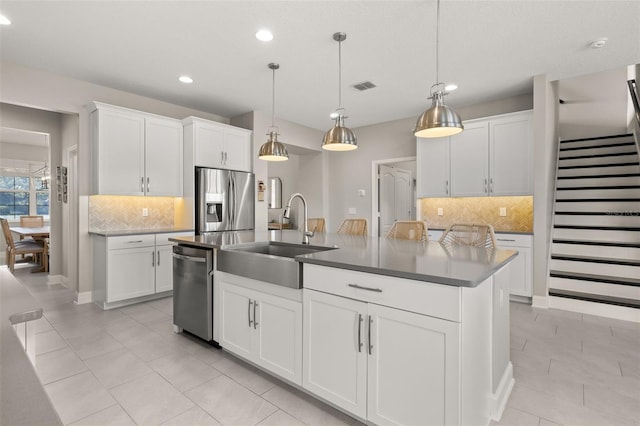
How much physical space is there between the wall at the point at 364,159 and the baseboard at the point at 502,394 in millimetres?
4081

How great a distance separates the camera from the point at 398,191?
280 inches

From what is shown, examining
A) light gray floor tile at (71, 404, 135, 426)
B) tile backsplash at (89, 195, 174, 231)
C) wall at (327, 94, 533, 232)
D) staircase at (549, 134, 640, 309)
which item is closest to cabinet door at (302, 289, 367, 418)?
light gray floor tile at (71, 404, 135, 426)

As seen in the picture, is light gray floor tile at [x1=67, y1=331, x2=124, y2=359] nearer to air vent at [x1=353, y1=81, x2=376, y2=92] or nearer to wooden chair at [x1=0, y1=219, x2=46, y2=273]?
air vent at [x1=353, y1=81, x2=376, y2=92]

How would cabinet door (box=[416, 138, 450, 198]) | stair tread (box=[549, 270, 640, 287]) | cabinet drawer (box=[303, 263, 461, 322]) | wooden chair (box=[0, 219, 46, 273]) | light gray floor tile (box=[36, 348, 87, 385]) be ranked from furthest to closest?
wooden chair (box=[0, 219, 46, 273]), cabinet door (box=[416, 138, 450, 198]), stair tread (box=[549, 270, 640, 287]), light gray floor tile (box=[36, 348, 87, 385]), cabinet drawer (box=[303, 263, 461, 322])

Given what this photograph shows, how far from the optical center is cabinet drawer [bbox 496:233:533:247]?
4.09 m

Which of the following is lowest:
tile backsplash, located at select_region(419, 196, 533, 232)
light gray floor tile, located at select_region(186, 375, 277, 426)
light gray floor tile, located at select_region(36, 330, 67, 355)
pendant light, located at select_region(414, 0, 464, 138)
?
light gray floor tile, located at select_region(186, 375, 277, 426)

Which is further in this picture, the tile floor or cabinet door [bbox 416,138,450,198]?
cabinet door [bbox 416,138,450,198]

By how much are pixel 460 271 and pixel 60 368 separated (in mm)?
2947

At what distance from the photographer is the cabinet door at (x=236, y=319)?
7.63 ft

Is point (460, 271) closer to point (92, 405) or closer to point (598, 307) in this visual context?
point (92, 405)

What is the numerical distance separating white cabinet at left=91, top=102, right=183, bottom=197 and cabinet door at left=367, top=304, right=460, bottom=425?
392 cm

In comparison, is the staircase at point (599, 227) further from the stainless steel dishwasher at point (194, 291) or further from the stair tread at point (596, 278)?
the stainless steel dishwasher at point (194, 291)

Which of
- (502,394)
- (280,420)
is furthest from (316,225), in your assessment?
(502,394)

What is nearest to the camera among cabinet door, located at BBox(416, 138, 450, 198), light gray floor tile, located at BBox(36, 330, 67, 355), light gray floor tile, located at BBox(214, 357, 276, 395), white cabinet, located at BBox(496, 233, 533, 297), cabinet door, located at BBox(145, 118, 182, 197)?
light gray floor tile, located at BBox(214, 357, 276, 395)
